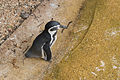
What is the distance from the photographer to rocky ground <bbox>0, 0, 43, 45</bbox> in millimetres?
3809

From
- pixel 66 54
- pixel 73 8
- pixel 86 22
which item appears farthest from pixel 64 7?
pixel 66 54

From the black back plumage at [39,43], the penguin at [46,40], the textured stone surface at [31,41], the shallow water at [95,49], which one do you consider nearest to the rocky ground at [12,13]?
the textured stone surface at [31,41]

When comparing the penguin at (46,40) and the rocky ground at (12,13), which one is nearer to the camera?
the penguin at (46,40)

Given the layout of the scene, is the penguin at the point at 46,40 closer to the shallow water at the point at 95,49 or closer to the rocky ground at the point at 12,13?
the shallow water at the point at 95,49

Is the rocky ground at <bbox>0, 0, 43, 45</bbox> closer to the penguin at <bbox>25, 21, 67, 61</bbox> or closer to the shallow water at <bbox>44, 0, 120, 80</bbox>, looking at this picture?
the penguin at <bbox>25, 21, 67, 61</bbox>

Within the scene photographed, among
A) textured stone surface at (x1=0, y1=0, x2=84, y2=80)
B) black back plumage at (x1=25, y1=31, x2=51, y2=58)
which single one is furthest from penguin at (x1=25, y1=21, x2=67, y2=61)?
textured stone surface at (x1=0, y1=0, x2=84, y2=80)

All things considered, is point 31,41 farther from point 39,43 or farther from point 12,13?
point 12,13

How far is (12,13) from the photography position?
13.6ft

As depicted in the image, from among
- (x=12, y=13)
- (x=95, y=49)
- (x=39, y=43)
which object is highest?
(x=12, y=13)

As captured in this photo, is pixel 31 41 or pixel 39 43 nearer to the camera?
pixel 39 43

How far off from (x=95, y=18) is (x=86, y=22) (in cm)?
18

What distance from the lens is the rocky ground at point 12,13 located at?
381cm

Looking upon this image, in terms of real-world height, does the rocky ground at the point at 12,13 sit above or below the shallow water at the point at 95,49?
above

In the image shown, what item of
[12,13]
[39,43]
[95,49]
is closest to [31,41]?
[39,43]
